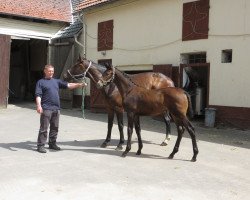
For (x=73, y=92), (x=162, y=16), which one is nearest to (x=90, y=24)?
(x=73, y=92)

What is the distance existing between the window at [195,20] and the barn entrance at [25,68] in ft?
43.2

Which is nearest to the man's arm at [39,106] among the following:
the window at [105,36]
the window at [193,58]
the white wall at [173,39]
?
the white wall at [173,39]

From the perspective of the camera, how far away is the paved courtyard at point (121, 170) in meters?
5.70

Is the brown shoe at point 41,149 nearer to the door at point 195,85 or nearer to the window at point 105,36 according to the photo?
the door at point 195,85

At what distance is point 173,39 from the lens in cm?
1432

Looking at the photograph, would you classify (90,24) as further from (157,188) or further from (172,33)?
(157,188)

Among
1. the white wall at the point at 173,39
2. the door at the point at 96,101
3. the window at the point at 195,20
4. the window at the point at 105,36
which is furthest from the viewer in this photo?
the window at the point at 105,36

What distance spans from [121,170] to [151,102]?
1619 mm

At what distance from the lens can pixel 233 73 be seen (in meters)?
12.2

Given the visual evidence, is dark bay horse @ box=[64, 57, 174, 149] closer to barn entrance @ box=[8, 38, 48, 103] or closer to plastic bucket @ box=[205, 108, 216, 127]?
plastic bucket @ box=[205, 108, 216, 127]

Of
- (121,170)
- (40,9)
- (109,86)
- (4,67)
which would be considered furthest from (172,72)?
(40,9)

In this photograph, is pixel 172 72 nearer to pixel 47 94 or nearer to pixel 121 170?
pixel 47 94

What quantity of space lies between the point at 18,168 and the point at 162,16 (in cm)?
933

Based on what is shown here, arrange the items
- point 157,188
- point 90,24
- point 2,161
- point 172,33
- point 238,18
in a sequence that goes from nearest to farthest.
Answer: point 157,188, point 2,161, point 238,18, point 172,33, point 90,24
